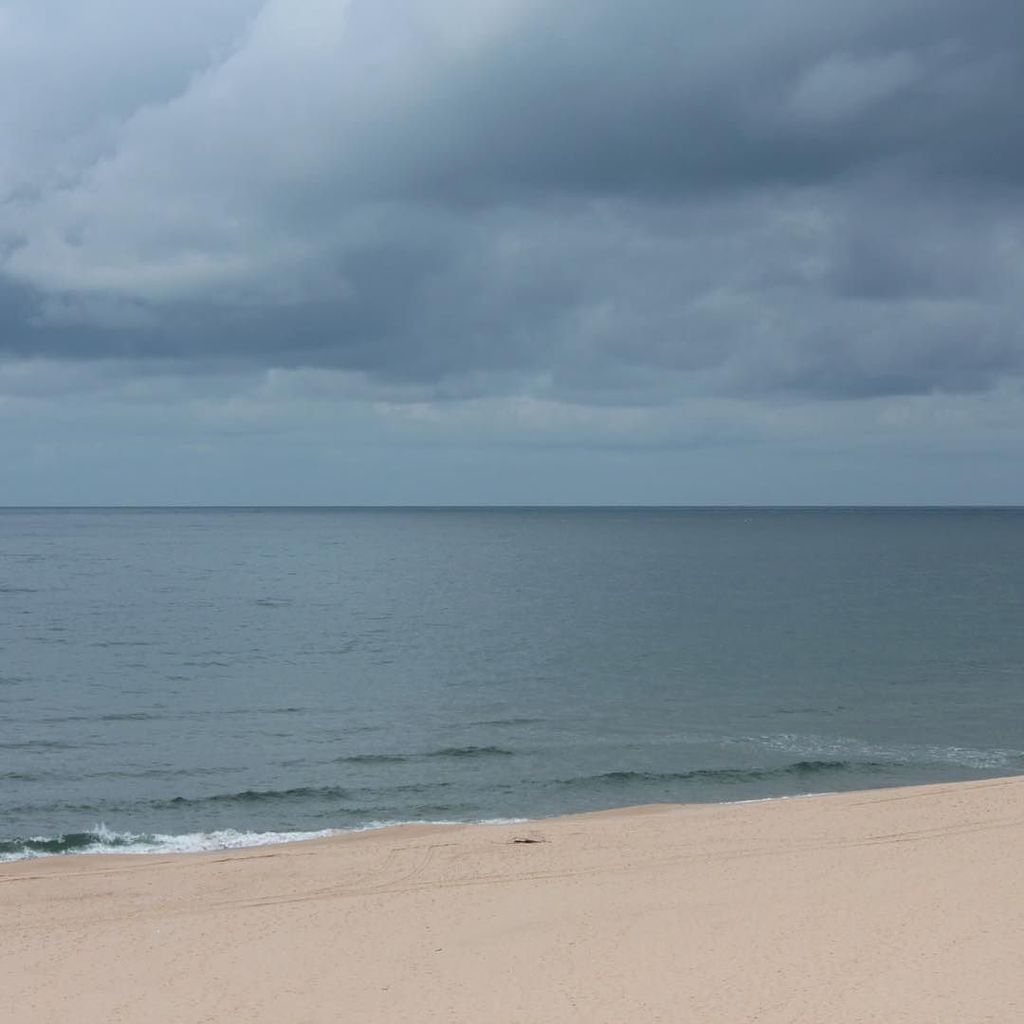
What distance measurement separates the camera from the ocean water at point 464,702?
25.8m

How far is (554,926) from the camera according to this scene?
14641 millimetres

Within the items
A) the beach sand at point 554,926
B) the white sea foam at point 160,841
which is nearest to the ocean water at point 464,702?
the white sea foam at point 160,841

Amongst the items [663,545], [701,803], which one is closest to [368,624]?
[701,803]

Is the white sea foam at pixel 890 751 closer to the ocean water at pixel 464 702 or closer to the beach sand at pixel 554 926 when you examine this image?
Result: the ocean water at pixel 464 702

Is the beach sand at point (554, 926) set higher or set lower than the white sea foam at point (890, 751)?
higher

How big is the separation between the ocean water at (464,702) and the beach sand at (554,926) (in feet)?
15.4

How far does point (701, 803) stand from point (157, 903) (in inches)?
523

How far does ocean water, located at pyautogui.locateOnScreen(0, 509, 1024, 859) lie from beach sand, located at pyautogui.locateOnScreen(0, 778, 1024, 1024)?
4708 millimetres

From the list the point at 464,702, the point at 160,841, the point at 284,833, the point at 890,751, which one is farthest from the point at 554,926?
the point at 464,702

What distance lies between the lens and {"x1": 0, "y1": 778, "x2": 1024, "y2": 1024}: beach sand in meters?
12.0

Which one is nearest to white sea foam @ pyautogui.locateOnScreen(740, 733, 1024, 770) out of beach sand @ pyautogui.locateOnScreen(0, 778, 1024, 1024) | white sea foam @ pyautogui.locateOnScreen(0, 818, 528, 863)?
beach sand @ pyautogui.locateOnScreen(0, 778, 1024, 1024)

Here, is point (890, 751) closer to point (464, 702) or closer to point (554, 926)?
point (464, 702)

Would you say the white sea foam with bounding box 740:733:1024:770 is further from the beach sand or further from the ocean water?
the beach sand

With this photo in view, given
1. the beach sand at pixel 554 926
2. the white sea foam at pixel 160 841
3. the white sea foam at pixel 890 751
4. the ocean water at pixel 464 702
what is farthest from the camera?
the white sea foam at pixel 890 751
